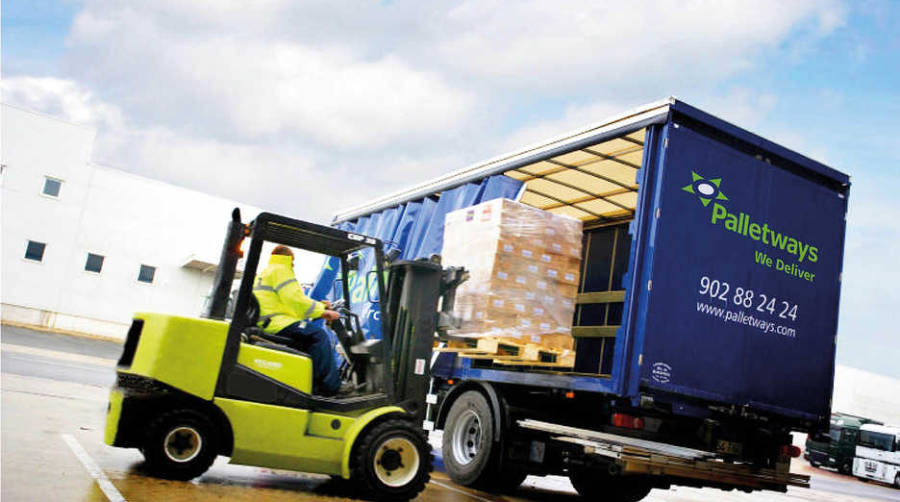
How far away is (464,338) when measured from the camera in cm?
666

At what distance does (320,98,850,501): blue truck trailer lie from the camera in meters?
5.98

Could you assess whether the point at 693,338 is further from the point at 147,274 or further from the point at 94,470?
the point at 147,274

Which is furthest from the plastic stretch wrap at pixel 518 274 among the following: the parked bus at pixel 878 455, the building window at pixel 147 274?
the building window at pixel 147 274

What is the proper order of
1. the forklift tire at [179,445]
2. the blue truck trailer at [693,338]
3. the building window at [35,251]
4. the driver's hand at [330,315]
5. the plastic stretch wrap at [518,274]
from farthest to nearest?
the building window at [35,251]
the plastic stretch wrap at [518,274]
the blue truck trailer at [693,338]
the driver's hand at [330,315]
the forklift tire at [179,445]

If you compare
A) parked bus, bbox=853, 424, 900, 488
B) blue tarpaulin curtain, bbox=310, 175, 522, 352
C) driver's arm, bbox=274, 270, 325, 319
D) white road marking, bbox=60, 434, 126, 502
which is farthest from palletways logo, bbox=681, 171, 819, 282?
parked bus, bbox=853, 424, 900, 488

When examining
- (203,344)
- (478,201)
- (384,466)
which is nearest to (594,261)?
(478,201)

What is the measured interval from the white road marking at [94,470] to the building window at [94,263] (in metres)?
25.4

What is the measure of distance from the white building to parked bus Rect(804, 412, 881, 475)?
2481cm

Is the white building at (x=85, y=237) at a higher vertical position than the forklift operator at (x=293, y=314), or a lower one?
higher

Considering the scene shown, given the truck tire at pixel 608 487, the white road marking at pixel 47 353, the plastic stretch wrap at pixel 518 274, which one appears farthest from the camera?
the white road marking at pixel 47 353

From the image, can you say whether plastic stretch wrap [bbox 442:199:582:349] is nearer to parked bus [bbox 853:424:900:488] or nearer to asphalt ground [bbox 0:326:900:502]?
asphalt ground [bbox 0:326:900:502]

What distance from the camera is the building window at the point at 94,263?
98.2 feet

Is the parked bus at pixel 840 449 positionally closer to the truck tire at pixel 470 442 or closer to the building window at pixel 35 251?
the truck tire at pixel 470 442

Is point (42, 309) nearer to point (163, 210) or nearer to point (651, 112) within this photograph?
point (163, 210)
